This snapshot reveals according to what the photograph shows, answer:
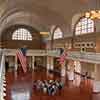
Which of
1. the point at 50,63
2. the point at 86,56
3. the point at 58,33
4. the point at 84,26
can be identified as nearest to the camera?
the point at 86,56

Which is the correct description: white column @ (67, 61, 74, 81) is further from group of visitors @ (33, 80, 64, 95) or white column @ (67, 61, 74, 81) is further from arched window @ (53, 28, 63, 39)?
group of visitors @ (33, 80, 64, 95)

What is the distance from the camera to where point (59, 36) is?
42.6 meters

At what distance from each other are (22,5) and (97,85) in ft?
43.2

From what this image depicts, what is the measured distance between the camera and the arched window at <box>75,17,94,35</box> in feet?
97.5

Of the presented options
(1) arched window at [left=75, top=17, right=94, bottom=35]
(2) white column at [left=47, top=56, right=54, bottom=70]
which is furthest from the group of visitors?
(2) white column at [left=47, top=56, right=54, bottom=70]

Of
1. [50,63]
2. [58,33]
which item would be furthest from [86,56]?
[50,63]

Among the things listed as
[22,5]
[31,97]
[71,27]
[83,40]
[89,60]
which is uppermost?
[22,5]

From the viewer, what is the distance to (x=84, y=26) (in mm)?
31906

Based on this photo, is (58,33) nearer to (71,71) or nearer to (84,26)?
(71,71)

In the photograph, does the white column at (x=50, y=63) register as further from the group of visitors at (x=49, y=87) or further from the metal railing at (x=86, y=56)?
the group of visitors at (x=49, y=87)

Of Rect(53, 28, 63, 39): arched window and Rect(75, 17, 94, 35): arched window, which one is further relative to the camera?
Rect(53, 28, 63, 39): arched window

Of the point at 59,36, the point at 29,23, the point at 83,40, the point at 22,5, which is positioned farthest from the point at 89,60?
the point at 29,23

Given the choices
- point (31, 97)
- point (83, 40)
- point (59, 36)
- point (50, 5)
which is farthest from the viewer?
point (59, 36)

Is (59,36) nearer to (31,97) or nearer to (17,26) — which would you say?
(17,26)
